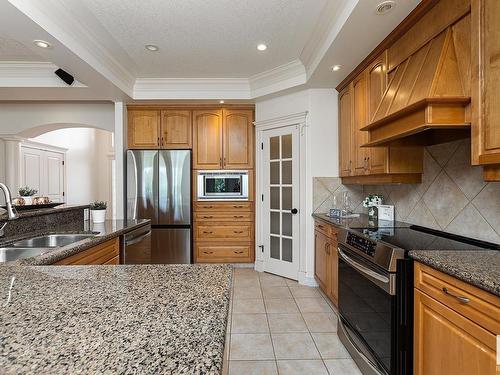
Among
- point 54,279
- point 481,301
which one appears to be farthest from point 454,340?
point 54,279

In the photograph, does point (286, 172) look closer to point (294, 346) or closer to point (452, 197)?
point (452, 197)

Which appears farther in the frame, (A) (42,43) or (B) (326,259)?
(B) (326,259)

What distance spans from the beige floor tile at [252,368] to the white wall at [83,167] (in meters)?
6.41

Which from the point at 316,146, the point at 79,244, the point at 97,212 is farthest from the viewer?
the point at 316,146

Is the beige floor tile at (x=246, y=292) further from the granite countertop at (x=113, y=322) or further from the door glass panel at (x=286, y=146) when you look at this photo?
the granite countertop at (x=113, y=322)

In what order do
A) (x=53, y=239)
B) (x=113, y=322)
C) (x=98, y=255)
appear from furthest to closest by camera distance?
1. (x=53, y=239)
2. (x=98, y=255)
3. (x=113, y=322)

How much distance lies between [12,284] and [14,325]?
1.33 feet

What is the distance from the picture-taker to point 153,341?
612 millimetres

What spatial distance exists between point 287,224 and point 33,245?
8.82 ft

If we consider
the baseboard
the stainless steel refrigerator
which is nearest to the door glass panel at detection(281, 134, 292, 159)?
the stainless steel refrigerator

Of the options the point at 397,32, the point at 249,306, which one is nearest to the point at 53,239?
the point at 249,306

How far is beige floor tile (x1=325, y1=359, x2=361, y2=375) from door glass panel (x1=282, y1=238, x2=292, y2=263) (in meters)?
1.73

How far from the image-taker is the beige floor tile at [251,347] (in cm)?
204

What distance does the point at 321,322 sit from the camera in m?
2.53
